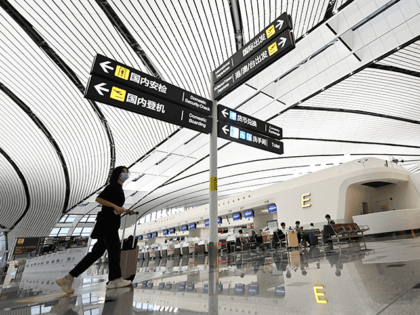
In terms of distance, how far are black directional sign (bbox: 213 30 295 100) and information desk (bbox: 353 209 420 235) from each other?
12.3 metres

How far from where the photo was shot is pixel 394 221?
14.2 metres

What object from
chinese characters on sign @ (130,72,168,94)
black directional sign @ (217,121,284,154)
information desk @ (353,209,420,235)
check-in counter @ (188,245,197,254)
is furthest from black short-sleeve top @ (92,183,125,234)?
check-in counter @ (188,245,197,254)

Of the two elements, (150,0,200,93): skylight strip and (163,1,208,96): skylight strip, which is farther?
(150,0,200,93): skylight strip

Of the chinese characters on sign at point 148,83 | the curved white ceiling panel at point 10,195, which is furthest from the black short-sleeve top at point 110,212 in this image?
the curved white ceiling panel at point 10,195

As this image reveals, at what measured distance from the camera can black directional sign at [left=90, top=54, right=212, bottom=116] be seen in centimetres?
587

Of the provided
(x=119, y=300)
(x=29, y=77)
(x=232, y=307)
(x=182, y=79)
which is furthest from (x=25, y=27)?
(x=232, y=307)

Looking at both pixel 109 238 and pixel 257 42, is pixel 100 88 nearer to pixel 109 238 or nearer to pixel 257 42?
pixel 109 238

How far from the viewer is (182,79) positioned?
13125mm

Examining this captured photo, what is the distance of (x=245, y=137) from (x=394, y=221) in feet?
37.7

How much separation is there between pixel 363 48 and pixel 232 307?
14.9 meters

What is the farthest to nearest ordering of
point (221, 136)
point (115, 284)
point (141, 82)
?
point (221, 136), point (141, 82), point (115, 284)

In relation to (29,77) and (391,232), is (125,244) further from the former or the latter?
(391,232)

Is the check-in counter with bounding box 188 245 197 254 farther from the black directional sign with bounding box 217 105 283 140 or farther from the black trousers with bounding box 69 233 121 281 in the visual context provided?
the black trousers with bounding box 69 233 121 281

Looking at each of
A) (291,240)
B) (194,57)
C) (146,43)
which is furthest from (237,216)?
(146,43)
